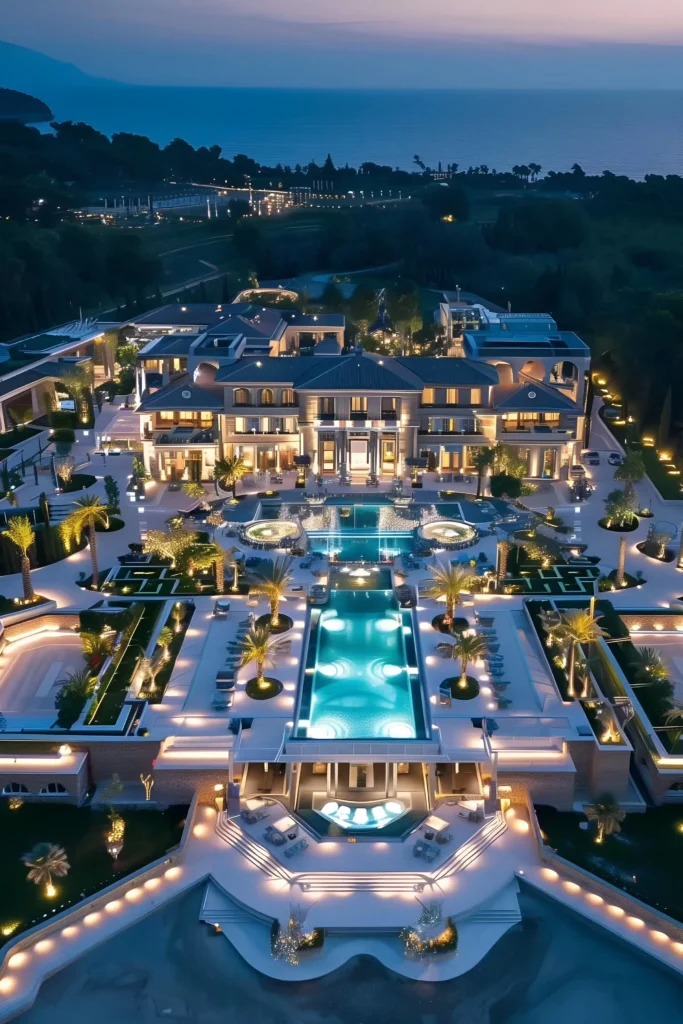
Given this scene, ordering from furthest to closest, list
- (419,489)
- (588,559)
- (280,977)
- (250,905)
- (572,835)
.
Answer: (419,489) → (588,559) → (572,835) → (250,905) → (280,977)

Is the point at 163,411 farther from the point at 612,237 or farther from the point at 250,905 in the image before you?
the point at 612,237

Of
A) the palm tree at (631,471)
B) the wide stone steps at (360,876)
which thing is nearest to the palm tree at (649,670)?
the wide stone steps at (360,876)

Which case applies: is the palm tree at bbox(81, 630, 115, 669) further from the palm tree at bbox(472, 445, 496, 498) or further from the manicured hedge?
the palm tree at bbox(472, 445, 496, 498)

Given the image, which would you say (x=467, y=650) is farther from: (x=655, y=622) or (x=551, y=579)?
(x=655, y=622)

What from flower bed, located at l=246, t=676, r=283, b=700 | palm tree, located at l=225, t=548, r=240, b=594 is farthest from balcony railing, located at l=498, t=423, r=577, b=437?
flower bed, located at l=246, t=676, r=283, b=700

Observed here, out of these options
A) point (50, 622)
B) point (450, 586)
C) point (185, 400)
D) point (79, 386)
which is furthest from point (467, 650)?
point (79, 386)

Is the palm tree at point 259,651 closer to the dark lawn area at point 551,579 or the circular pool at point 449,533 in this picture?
the dark lawn area at point 551,579

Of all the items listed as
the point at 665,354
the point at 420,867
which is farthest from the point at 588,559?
the point at 665,354
